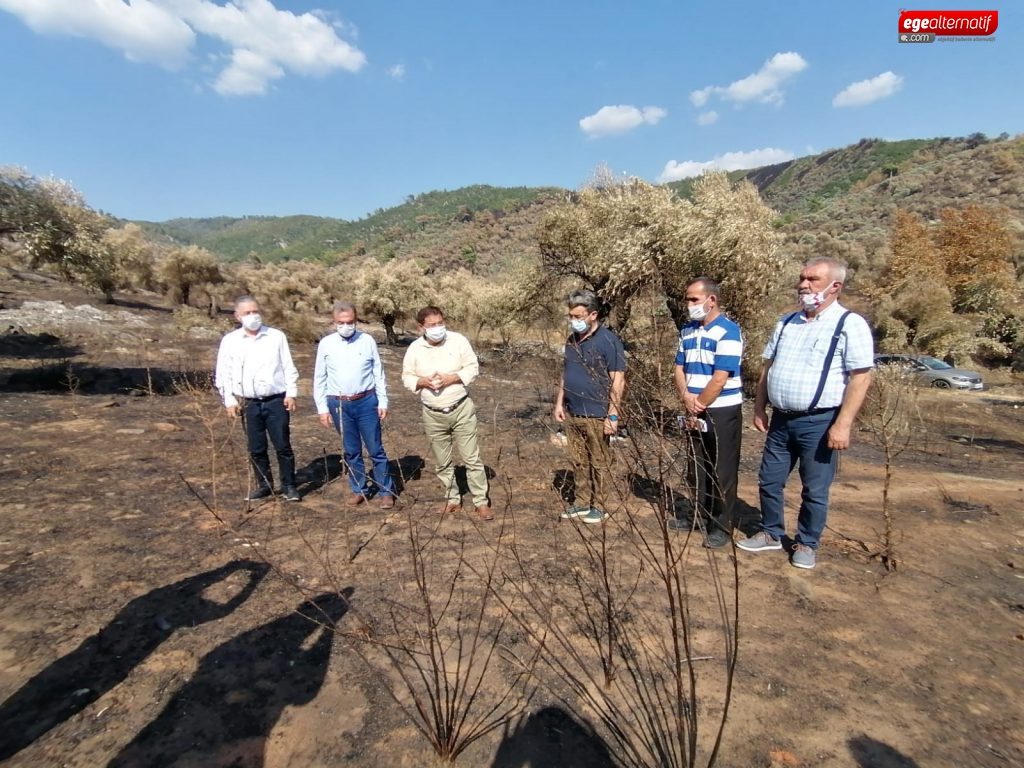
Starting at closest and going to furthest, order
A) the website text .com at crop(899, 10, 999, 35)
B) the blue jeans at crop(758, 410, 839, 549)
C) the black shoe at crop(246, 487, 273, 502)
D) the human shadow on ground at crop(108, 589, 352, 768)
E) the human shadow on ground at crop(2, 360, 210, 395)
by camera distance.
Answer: the human shadow on ground at crop(108, 589, 352, 768) → the blue jeans at crop(758, 410, 839, 549) → the black shoe at crop(246, 487, 273, 502) → the human shadow on ground at crop(2, 360, 210, 395) → the website text .com at crop(899, 10, 999, 35)

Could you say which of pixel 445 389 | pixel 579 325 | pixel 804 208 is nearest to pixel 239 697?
pixel 445 389

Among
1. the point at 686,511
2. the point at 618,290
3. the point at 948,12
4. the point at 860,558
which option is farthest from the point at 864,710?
the point at 948,12

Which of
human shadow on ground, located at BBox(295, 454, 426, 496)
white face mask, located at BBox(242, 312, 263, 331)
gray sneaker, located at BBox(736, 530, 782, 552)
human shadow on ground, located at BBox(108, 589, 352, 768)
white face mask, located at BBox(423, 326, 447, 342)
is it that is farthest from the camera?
human shadow on ground, located at BBox(295, 454, 426, 496)

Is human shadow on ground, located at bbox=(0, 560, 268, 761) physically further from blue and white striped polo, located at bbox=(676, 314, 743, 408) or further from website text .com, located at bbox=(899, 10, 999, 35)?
website text .com, located at bbox=(899, 10, 999, 35)

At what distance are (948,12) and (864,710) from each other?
2146cm

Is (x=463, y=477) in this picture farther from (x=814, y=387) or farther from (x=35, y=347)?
(x=35, y=347)

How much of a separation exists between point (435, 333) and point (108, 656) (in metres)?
2.80

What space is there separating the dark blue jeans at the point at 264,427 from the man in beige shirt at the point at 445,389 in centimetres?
127

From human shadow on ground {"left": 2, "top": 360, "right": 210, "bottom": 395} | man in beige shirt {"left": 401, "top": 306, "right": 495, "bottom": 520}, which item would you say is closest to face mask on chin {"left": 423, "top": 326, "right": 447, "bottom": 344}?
man in beige shirt {"left": 401, "top": 306, "right": 495, "bottom": 520}

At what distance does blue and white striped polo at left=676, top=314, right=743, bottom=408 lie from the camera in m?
3.13

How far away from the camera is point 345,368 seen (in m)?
4.14

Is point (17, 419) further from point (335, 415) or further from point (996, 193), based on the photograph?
point (996, 193)

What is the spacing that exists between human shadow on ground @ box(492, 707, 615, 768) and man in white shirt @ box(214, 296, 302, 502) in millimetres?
3091

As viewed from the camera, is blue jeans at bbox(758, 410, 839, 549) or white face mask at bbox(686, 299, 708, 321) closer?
blue jeans at bbox(758, 410, 839, 549)
